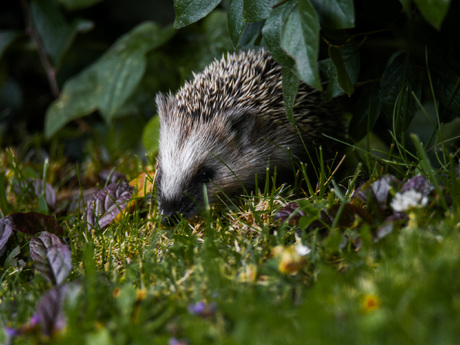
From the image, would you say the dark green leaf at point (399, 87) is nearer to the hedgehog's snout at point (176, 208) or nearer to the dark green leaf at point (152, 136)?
the hedgehog's snout at point (176, 208)

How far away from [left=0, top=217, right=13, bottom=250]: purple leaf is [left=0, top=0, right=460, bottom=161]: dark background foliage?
1243 millimetres

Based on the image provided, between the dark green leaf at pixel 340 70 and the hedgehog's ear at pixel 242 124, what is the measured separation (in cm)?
71

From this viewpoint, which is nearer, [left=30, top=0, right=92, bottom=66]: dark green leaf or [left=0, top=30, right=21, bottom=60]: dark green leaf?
[left=30, top=0, right=92, bottom=66]: dark green leaf

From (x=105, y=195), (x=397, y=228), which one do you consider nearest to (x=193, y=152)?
(x=105, y=195)

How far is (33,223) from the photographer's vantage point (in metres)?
2.60

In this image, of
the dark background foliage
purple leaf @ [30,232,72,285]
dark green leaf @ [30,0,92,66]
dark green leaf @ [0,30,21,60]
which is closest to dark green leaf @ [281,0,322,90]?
the dark background foliage

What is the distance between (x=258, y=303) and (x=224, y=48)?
2485 mm

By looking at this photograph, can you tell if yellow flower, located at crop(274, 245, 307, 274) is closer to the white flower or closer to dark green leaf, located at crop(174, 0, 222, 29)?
the white flower

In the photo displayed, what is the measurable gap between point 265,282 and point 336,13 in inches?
43.7

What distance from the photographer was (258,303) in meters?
1.57

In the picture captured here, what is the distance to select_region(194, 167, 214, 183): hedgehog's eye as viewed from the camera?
294cm

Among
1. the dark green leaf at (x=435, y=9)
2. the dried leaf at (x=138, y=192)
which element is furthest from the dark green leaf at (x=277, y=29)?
the dried leaf at (x=138, y=192)

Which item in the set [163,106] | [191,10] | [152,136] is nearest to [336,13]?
[191,10]

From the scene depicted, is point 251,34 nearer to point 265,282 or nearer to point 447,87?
point 447,87
